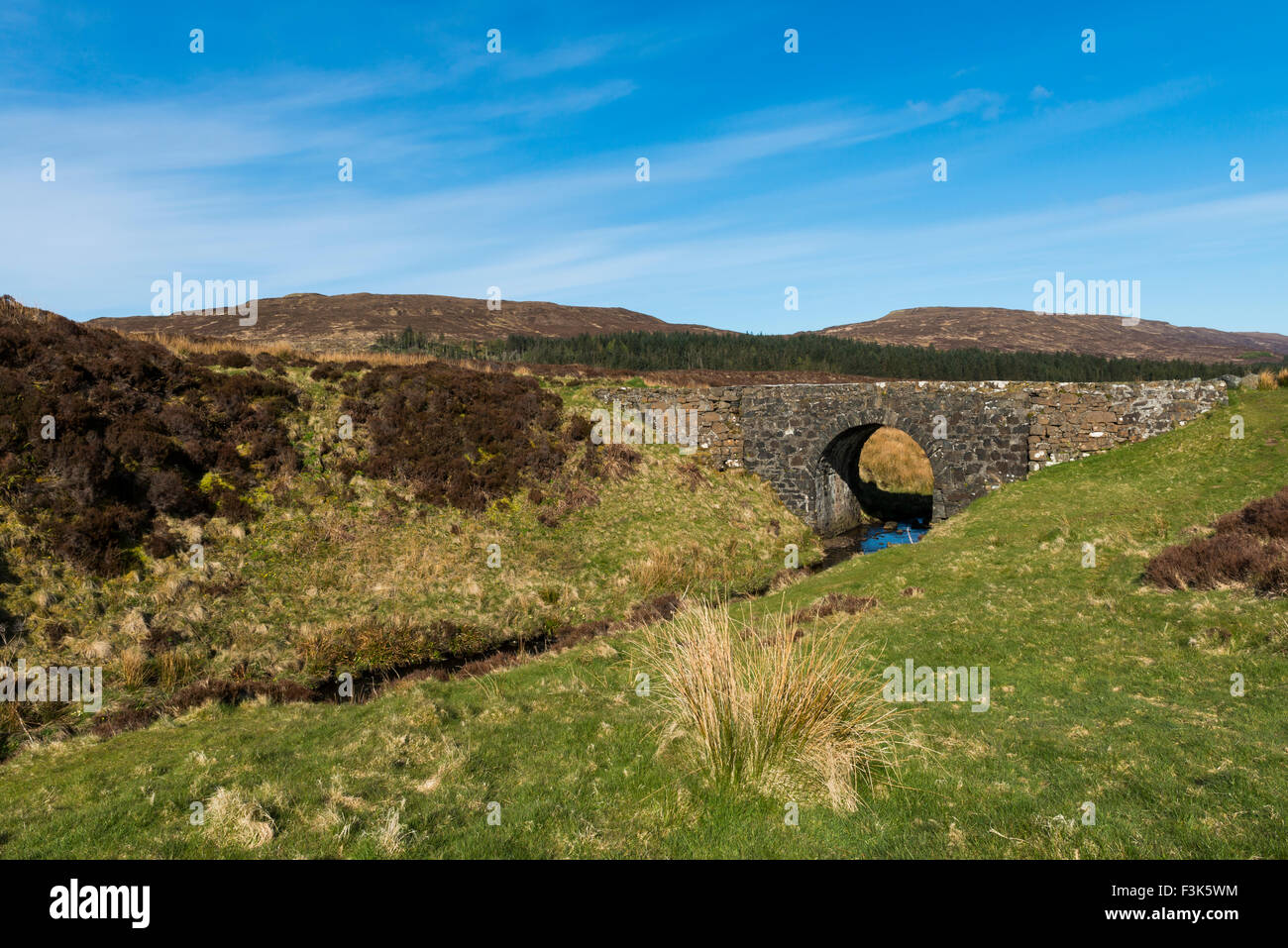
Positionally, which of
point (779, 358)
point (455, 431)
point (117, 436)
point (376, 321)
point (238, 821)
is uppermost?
point (376, 321)

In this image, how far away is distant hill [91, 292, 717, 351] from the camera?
74500 millimetres

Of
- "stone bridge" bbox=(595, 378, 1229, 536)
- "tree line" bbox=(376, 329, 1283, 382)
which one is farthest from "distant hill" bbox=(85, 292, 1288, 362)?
"stone bridge" bbox=(595, 378, 1229, 536)

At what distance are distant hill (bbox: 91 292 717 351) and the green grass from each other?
62.8m

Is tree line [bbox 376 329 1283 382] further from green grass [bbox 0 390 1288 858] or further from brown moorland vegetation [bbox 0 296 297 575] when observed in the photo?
green grass [bbox 0 390 1288 858]

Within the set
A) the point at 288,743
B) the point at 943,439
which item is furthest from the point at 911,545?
the point at 288,743

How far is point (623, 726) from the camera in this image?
8.43m

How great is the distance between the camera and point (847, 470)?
32719 mm

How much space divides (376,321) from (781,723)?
90.6 metres

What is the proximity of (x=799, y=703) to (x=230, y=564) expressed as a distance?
16.2 m

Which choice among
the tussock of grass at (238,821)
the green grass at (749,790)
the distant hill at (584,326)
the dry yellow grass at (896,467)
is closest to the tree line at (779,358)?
the distant hill at (584,326)

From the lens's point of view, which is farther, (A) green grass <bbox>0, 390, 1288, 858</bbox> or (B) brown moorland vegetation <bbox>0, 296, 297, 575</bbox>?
(B) brown moorland vegetation <bbox>0, 296, 297, 575</bbox>

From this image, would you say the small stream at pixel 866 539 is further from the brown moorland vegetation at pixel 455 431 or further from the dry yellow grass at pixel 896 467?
the brown moorland vegetation at pixel 455 431

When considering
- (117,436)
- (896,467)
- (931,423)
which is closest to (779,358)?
(896,467)

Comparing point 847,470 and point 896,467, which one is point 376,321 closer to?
point 896,467
